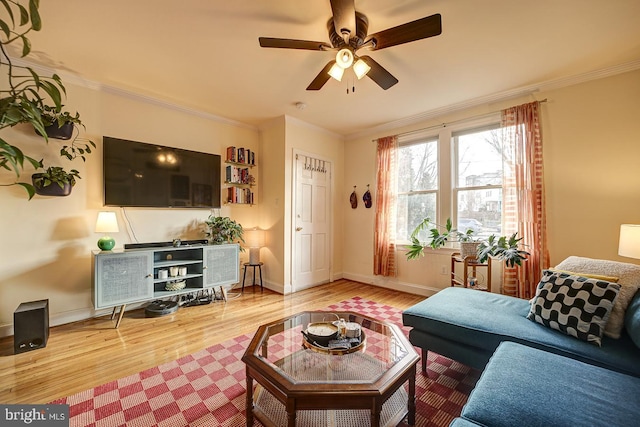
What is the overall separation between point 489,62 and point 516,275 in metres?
2.22

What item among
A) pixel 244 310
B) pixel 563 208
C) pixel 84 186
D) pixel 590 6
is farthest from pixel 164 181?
pixel 563 208

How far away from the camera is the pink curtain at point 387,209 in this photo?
414 cm

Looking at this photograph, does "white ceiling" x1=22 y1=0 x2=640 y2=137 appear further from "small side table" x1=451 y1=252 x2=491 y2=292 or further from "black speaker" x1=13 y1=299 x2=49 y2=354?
"black speaker" x1=13 y1=299 x2=49 y2=354

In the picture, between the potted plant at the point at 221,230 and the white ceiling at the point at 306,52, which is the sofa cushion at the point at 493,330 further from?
the potted plant at the point at 221,230

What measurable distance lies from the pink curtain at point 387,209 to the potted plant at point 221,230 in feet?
6.92

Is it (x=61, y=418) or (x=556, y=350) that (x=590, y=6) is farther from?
(x=61, y=418)

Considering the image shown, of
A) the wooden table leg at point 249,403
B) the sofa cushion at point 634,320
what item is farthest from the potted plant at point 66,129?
the sofa cushion at point 634,320

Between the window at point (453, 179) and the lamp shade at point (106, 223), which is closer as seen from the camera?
the lamp shade at point (106, 223)

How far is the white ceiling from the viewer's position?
1.92 metres

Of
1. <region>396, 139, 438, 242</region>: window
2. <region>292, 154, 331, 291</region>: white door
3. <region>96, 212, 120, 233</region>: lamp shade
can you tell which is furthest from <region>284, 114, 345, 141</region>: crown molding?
<region>96, 212, 120, 233</region>: lamp shade

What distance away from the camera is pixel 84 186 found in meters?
2.87

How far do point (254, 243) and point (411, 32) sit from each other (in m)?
3.15

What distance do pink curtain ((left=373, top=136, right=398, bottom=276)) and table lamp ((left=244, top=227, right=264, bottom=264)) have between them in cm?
181

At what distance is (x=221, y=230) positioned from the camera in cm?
362
